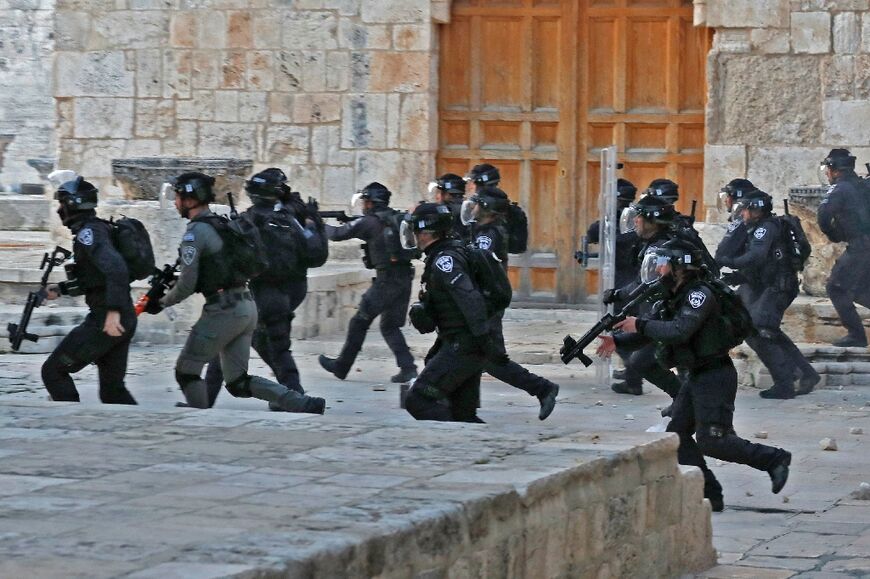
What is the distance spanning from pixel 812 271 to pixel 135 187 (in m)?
5.45

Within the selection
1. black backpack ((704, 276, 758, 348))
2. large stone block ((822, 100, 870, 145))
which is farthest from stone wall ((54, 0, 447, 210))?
black backpack ((704, 276, 758, 348))

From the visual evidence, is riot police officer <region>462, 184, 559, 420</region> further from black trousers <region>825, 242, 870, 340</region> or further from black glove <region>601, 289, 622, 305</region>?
black trousers <region>825, 242, 870, 340</region>

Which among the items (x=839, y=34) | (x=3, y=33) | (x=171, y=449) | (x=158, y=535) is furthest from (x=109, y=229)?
(x=3, y=33)

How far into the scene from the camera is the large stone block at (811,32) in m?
15.1

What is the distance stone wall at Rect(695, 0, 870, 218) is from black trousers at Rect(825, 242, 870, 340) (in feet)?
6.58

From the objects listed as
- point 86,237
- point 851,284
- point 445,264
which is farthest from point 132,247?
point 851,284

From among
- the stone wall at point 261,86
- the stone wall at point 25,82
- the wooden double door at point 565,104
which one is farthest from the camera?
the stone wall at point 25,82

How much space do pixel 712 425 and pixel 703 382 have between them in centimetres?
20

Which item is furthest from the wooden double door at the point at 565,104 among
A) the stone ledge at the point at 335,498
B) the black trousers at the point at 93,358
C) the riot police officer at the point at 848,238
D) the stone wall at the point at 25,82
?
the stone ledge at the point at 335,498

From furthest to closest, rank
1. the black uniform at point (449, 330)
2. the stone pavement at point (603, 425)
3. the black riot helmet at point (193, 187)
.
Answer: the black riot helmet at point (193, 187) → the black uniform at point (449, 330) → the stone pavement at point (603, 425)

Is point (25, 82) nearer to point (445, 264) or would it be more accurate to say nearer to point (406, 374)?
point (406, 374)

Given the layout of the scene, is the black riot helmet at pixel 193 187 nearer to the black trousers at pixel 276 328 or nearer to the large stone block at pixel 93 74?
the black trousers at pixel 276 328

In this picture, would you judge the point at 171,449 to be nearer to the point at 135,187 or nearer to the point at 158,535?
the point at 158,535

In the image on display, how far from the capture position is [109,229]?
974cm
